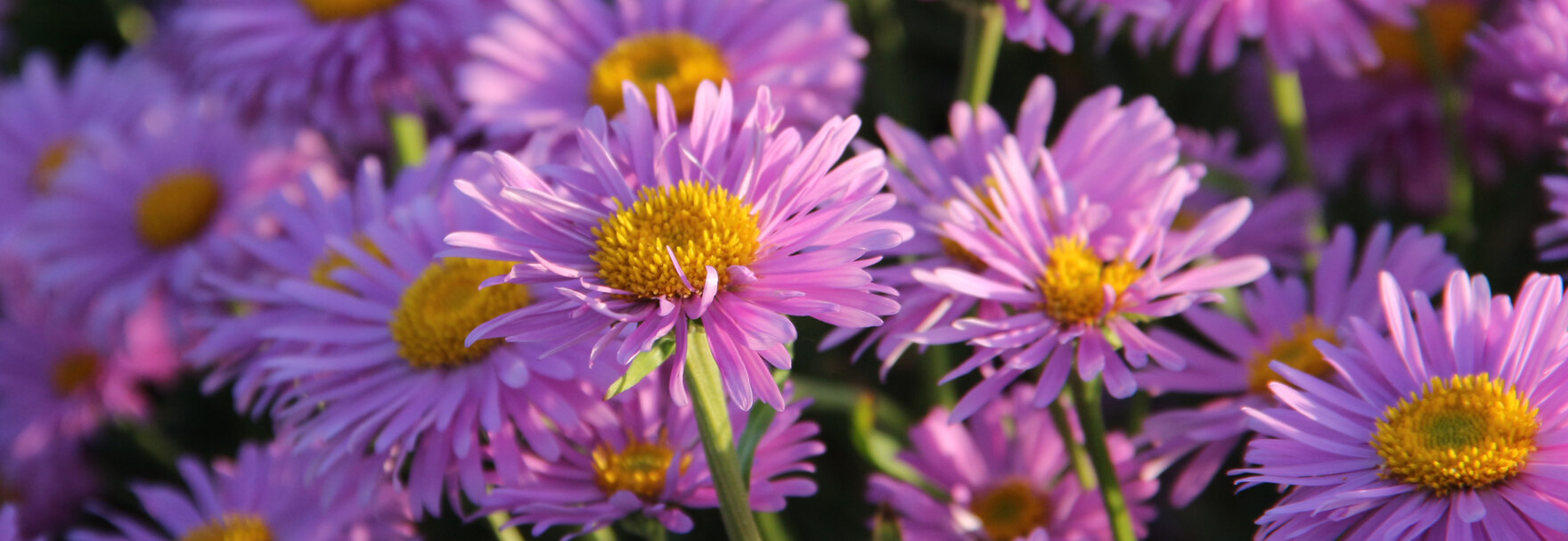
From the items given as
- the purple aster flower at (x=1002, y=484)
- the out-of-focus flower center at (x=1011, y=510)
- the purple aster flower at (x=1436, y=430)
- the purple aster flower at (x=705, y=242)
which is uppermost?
the purple aster flower at (x=705, y=242)

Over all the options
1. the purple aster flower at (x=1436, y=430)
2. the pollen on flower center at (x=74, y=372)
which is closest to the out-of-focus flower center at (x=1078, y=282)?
the purple aster flower at (x=1436, y=430)

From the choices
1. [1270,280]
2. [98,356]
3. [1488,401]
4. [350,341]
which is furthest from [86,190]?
[1488,401]

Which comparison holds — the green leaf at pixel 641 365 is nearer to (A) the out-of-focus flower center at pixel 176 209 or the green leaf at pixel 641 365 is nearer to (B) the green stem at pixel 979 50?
(B) the green stem at pixel 979 50

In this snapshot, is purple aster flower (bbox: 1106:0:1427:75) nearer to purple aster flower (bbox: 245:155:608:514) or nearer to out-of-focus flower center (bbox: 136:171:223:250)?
purple aster flower (bbox: 245:155:608:514)

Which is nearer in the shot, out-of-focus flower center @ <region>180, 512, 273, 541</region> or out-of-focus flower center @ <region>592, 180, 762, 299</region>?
out-of-focus flower center @ <region>592, 180, 762, 299</region>

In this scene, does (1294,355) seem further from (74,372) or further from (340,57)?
(74,372)

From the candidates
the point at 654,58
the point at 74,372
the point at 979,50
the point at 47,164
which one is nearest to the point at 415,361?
the point at 654,58

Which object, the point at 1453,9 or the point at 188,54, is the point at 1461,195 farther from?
the point at 188,54

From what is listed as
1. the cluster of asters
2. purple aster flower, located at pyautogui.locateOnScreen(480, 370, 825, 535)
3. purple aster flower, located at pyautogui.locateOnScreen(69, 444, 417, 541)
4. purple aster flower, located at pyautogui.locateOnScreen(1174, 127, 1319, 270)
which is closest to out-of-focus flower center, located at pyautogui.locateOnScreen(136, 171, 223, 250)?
the cluster of asters
